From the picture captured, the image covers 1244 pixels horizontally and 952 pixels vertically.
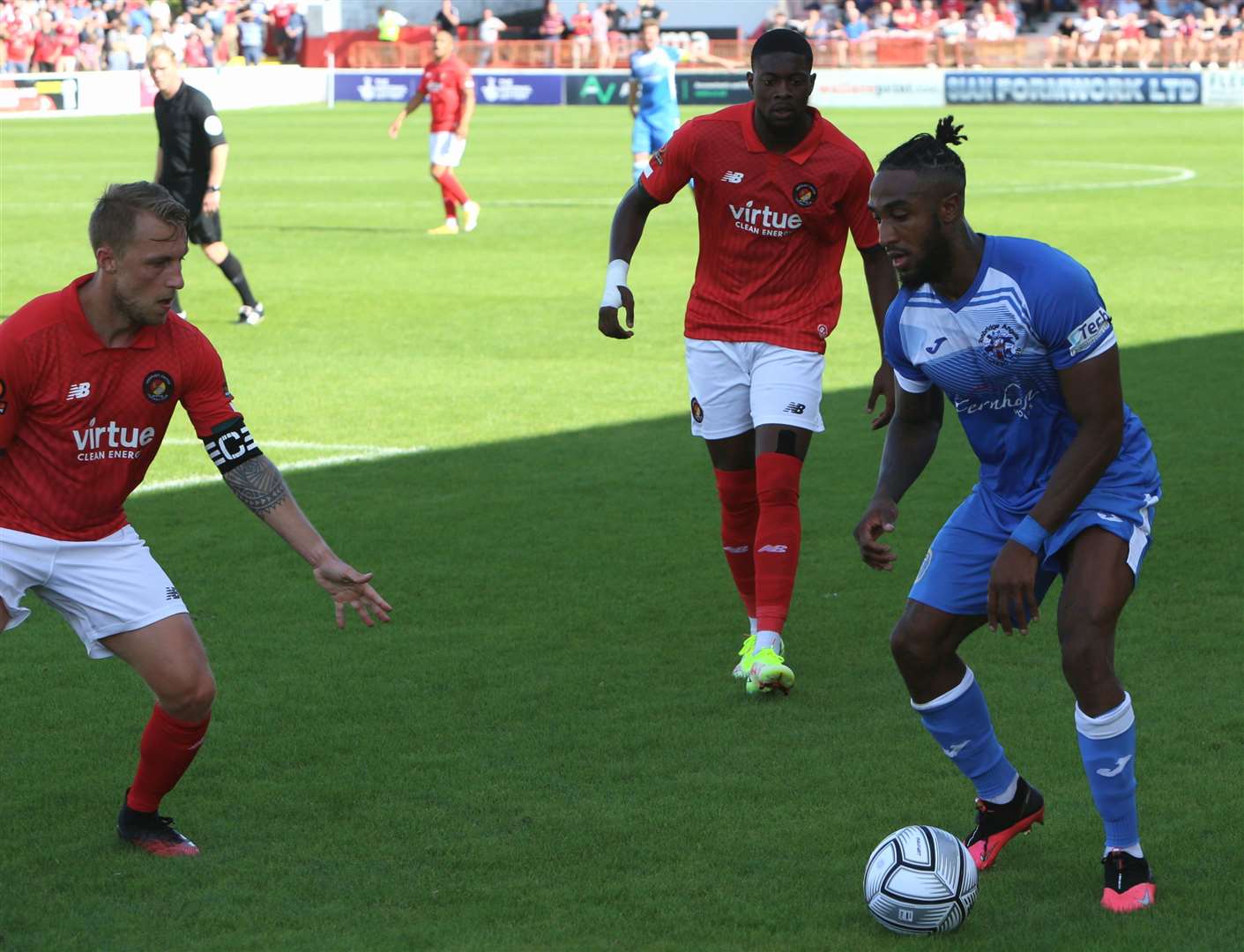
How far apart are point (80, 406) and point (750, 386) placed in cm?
299

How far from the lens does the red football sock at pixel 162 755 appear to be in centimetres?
515

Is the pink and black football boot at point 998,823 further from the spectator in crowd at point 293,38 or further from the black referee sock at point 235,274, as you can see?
the spectator in crowd at point 293,38

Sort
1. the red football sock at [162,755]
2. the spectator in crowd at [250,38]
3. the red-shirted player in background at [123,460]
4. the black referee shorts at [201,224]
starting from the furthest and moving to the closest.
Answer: the spectator in crowd at [250,38] < the black referee shorts at [201,224] < the red football sock at [162,755] < the red-shirted player in background at [123,460]

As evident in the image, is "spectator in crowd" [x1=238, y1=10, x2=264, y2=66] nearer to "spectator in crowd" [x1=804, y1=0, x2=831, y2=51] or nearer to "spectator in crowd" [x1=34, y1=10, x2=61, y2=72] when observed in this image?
"spectator in crowd" [x1=34, y1=10, x2=61, y2=72]

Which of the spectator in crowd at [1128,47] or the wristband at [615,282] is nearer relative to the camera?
the wristband at [615,282]

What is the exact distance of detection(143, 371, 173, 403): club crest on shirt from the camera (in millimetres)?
4980

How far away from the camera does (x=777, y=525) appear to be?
7012 mm

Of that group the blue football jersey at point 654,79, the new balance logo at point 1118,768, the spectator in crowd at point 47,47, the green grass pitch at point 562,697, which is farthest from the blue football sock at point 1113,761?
the spectator in crowd at point 47,47

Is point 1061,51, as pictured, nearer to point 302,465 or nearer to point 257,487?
point 302,465

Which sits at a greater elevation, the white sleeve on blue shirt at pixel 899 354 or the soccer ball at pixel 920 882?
the white sleeve on blue shirt at pixel 899 354

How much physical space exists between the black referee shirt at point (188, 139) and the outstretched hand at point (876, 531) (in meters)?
10.5

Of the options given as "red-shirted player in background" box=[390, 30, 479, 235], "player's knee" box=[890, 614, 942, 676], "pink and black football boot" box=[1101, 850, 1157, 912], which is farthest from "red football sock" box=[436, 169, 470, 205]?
"pink and black football boot" box=[1101, 850, 1157, 912]

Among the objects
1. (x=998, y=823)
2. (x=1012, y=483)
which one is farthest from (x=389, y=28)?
(x=998, y=823)

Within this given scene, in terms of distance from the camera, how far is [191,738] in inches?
204
